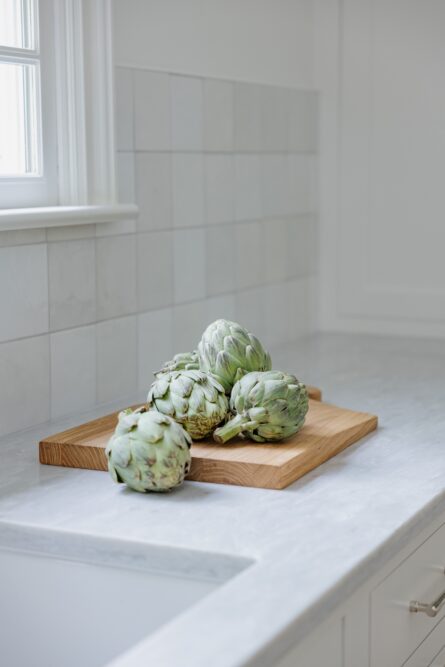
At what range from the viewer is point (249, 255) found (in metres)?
2.30

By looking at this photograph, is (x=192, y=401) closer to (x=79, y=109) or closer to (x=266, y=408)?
(x=266, y=408)

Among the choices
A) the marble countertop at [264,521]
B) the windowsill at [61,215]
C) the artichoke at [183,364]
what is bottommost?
the marble countertop at [264,521]

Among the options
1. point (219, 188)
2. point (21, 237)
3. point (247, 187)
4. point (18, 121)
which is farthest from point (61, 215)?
point (247, 187)

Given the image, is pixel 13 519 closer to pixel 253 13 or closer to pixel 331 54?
pixel 253 13

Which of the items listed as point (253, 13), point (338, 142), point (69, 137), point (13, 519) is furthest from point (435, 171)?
point (13, 519)

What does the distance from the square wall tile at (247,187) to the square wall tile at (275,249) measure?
0.06 metres

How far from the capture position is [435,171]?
7.97ft

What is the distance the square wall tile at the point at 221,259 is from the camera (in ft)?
7.03

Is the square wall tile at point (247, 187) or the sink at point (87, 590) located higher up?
the square wall tile at point (247, 187)

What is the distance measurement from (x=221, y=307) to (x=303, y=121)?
582mm

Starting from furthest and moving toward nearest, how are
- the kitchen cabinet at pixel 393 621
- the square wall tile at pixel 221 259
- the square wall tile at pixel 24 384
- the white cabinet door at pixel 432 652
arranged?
the square wall tile at pixel 221 259 < the square wall tile at pixel 24 384 < the white cabinet door at pixel 432 652 < the kitchen cabinet at pixel 393 621

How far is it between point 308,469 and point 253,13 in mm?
1233

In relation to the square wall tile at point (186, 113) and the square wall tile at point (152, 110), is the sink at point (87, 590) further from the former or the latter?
the square wall tile at point (186, 113)

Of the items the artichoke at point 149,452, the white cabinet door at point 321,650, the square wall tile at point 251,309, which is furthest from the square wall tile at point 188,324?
the white cabinet door at point 321,650
